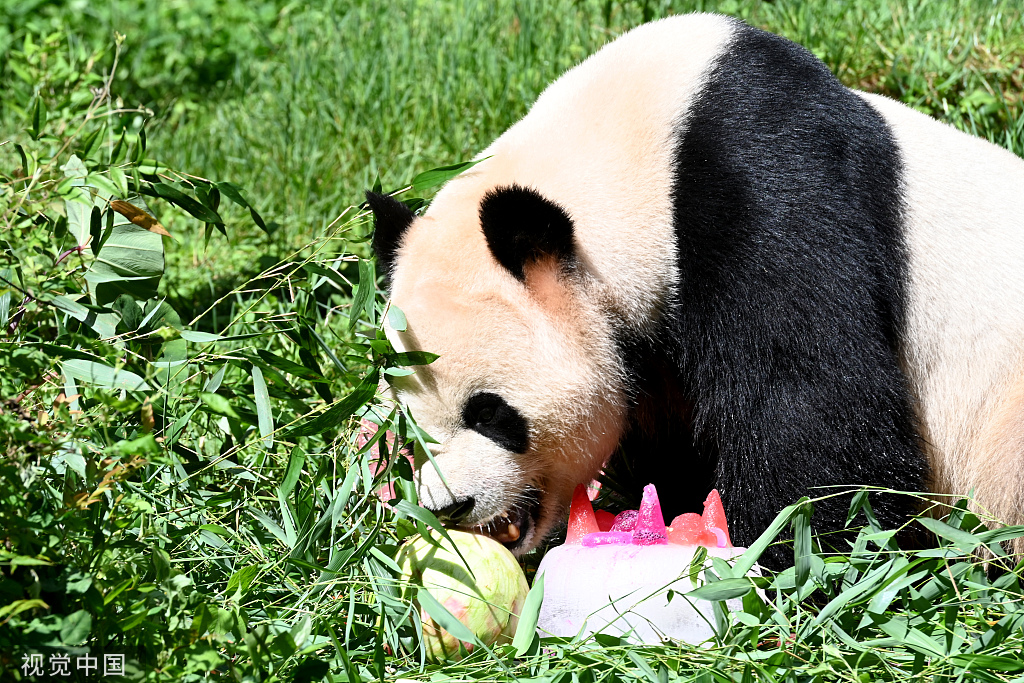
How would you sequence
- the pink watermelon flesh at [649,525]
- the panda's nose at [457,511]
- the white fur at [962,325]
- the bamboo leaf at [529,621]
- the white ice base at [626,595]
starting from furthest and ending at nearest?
the white fur at [962,325], the panda's nose at [457,511], the pink watermelon flesh at [649,525], the white ice base at [626,595], the bamboo leaf at [529,621]

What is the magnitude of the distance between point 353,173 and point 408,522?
283cm

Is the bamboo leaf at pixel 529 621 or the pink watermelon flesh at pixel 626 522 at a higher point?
the bamboo leaf at pixel 529 621

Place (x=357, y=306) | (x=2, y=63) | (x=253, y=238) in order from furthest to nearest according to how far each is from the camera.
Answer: (x=2, y=63) → (x=253, y=238) → (x=357, y=306)

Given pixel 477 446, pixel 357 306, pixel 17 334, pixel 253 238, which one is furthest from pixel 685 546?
pixel 253 238

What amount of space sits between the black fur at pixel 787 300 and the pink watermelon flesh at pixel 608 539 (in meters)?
0.28

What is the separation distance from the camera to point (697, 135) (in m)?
2.37

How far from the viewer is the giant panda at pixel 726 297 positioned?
2240 mm

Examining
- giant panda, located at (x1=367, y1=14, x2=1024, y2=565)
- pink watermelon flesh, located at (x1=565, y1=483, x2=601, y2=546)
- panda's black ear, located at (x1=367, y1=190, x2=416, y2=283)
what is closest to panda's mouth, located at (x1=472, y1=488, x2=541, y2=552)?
giant panda, located at (x1=367, y1=14, x2=1024, y2=565)

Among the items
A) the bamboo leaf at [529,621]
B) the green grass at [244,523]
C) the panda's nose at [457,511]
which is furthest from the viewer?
the panda's nose at [457,511]

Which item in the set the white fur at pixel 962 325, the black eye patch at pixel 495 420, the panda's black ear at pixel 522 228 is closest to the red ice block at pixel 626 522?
the black eye patch at pixel 495 420

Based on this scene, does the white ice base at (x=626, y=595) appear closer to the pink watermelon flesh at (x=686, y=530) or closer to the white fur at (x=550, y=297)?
the pink watermelon flesh at (x=686, y=530)

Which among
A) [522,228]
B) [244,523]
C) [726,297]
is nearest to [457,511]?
[244,523]

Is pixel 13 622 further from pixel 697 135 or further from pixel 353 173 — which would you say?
pixel 353 173

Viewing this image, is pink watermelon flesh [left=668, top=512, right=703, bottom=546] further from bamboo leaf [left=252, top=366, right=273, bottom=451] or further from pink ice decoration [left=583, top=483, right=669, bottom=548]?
bamboo leaf [left=252, top=366, right=273, bottom=451]
